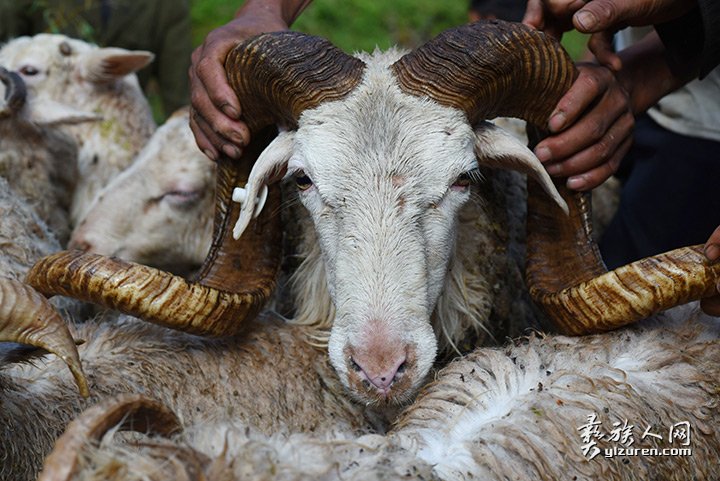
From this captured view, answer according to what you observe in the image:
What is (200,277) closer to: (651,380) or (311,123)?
(311,123)

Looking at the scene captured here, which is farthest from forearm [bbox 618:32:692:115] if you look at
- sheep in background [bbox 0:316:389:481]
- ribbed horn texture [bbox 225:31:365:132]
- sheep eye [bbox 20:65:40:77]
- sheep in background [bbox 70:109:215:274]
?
sheep eye [bbox 20:65:40:77]

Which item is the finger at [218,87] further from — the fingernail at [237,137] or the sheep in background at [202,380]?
the sheep in background at [202,380]

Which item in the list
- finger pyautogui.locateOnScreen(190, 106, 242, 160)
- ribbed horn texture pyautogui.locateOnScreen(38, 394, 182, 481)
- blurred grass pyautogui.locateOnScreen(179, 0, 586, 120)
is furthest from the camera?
blurred grass pyautogui.locateOnScreen(179, 0, 586, 120)

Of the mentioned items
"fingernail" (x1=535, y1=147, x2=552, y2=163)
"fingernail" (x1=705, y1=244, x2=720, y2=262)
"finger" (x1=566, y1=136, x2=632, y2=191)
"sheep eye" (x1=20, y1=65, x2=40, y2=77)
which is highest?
"fingernail" (x1=535, y1=147, x2=552, y2=163)

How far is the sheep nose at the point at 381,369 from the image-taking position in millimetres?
3189

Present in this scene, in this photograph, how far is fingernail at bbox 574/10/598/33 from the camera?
11.5 feet

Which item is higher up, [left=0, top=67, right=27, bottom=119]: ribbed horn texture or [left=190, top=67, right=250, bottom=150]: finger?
[left=190, top=67, right=250, bottom=150]: finger

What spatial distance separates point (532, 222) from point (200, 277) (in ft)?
4.92

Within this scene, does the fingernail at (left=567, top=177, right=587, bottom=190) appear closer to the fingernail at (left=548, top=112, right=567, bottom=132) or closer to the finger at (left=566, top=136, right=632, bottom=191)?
the finger at (left=566, top=136, right=632, bottom=191)

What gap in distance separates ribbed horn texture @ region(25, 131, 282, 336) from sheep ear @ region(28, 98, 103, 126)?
1.87 metres

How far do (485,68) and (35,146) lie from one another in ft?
11.2

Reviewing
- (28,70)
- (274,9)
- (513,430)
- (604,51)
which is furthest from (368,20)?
(513,430)

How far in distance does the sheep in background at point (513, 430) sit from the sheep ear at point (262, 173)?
3.31 ft

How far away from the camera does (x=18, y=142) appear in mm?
5684
